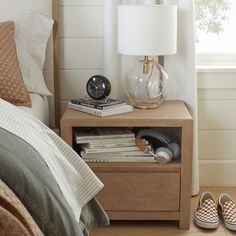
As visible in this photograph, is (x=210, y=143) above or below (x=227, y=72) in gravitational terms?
below

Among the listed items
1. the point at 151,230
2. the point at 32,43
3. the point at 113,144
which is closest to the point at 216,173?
the point at 151,230

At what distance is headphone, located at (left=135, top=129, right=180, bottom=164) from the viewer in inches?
92.0

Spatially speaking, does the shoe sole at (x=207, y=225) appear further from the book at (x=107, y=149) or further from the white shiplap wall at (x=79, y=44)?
the white shiplap wall at (x=79, y=44)

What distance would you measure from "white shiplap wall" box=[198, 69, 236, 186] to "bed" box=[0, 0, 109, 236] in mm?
799

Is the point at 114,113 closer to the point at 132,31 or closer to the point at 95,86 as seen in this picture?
the point at 95,86

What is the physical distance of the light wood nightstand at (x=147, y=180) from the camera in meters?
2.27

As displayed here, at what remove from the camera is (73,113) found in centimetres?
236

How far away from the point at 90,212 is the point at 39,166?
53 centimetres

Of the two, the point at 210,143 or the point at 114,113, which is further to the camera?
the point at 210,143

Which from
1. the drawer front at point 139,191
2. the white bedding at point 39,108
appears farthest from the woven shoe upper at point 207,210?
the white bedding at point 39,108

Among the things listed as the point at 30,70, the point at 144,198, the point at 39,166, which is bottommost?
the point at 144,198

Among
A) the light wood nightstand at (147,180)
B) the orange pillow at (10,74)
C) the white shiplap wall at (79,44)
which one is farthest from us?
the white shiplap wall at (79,44)

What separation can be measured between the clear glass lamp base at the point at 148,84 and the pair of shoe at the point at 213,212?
523 millimetres

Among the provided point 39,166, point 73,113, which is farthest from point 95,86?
point 39,166
